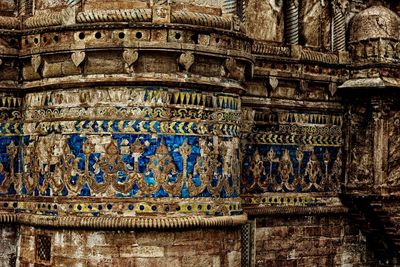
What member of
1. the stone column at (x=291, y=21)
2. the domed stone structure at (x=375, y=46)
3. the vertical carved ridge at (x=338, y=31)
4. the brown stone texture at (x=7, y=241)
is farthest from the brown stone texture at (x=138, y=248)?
the vertical carved ridge at (x=338, y=31)

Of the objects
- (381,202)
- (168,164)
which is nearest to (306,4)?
(381,202)

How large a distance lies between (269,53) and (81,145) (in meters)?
4.00

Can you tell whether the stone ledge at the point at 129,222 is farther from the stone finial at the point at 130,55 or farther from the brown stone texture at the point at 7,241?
the stone finial at the point at 130,55

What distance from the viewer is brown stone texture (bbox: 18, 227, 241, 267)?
1123 centimetres

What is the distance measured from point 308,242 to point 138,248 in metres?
4.36

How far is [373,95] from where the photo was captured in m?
14.7

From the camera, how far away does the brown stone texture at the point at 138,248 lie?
442 inches

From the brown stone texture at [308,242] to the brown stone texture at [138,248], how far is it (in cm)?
245

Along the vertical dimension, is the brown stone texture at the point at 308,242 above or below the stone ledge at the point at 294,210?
below

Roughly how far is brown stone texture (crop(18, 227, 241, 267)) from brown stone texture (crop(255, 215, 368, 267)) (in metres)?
2.45

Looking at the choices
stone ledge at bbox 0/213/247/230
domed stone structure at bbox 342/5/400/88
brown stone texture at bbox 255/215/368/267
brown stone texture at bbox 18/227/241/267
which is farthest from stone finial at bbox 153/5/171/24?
domed stone structure at bbox 342/5/400/88

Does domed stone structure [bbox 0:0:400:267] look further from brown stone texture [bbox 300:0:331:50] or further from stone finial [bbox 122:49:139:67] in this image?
brown stone texture [bbox 300:0:331:50]

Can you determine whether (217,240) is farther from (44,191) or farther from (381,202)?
(381,202)

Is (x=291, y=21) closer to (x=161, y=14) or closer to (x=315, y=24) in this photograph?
(x=315, y=24)
